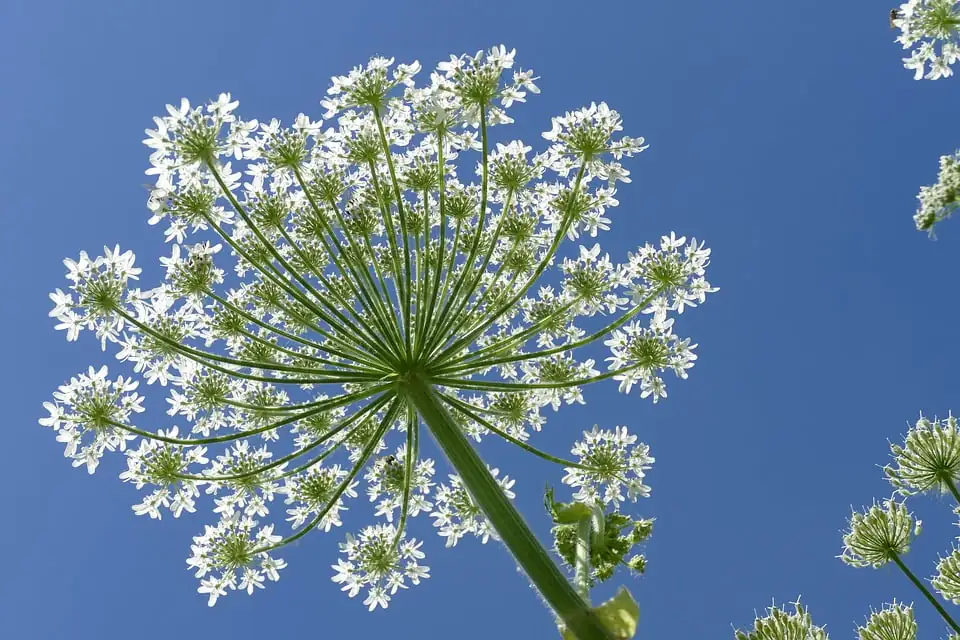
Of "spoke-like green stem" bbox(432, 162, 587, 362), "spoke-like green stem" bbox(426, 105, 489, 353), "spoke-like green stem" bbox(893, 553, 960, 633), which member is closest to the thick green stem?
"spoke-like green stem" bbox(426, 105, 489, 353)

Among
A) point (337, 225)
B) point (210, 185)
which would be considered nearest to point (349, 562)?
point (337, 225)

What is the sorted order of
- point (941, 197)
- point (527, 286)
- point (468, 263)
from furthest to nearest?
point (527, 286) < point (468, 263) < point (941, 197)

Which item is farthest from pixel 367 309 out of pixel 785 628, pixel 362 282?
pixel 785 628

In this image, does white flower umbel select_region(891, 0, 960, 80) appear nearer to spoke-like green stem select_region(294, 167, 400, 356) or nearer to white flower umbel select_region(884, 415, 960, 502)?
white flower umbel select_region(884, 415, 960, 502)

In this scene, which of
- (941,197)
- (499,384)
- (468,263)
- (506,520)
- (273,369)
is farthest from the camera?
(468,263)

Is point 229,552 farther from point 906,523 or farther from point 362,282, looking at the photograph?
point 906,523

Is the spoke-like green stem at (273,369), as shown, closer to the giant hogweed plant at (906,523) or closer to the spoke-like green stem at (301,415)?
the spoke-like green stem at (301,415)
